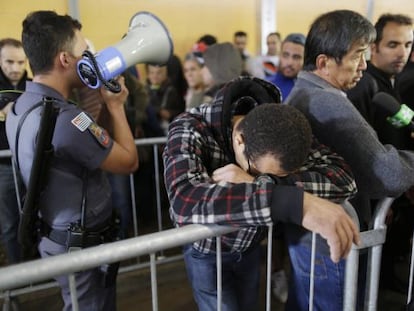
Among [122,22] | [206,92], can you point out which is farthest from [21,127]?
[122,22]

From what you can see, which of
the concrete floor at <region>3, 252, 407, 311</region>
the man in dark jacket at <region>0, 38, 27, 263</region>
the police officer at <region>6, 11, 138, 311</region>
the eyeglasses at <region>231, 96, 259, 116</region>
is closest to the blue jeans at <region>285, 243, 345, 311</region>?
the eyeglasses at <region>231, 96, 259, 116</region>

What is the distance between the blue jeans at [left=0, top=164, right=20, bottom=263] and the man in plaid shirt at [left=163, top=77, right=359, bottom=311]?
1.33m

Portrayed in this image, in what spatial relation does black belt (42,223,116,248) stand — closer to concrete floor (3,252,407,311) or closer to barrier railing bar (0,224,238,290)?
barrier railing bar (0,224,238,290)

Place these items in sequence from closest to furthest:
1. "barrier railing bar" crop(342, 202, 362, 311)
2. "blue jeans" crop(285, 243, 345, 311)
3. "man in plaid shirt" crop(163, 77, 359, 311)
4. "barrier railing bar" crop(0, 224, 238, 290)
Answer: "barrier railing bar" crop(0, 224, 238, 290)
"man in plaid shirt" crop(163, 77, 359, 311)
"barrier railing bar" crop(342, 202, 362, 311)
"blue jeans" crop(285, 243, 345, 311)

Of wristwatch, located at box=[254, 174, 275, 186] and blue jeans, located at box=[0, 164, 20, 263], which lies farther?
blue jeans, located at box=[0, 164, 20, 263]

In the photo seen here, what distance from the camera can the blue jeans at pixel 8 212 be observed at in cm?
217

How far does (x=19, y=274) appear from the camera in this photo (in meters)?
0.77

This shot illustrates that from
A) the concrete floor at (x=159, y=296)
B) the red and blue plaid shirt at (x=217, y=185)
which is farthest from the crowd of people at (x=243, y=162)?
the concrete floor at (x=159, y=296)

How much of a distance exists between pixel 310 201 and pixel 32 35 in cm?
111

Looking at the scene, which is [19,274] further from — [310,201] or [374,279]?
[374,279]

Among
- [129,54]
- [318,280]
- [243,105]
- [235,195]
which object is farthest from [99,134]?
[318,280]

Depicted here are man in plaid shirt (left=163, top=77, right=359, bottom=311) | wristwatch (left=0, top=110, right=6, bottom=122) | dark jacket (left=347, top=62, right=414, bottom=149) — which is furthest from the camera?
wristwatch (left=0, top=110, right=6, bottom=122)

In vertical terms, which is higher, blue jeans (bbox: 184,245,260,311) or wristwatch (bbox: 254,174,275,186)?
wristwatch (bbox: 254,174,275,186)

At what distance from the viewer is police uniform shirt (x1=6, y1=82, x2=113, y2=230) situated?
4.36 ft
